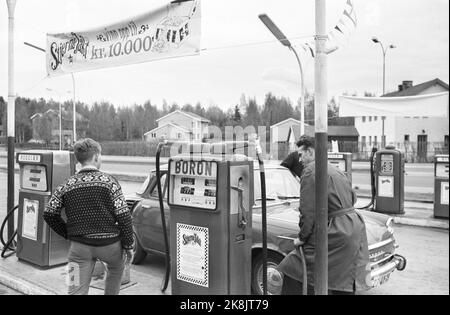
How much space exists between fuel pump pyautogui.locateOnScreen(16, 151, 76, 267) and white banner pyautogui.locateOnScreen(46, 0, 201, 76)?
4.25 feet

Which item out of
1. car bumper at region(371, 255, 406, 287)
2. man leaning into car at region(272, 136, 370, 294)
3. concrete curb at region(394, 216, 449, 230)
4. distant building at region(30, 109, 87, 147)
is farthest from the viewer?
distant building at region(30, 109, 87, 147)

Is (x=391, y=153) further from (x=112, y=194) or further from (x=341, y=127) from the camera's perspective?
(x=341, y=127)

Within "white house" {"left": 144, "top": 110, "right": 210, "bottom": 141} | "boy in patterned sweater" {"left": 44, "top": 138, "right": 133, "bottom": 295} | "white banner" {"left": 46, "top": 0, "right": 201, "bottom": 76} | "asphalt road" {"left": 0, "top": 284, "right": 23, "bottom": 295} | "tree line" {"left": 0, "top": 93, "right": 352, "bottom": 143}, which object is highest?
"tree line" {"left": 0, "top": 93, "right": 352, "bottom": 143}

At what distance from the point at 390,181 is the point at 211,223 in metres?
8.29

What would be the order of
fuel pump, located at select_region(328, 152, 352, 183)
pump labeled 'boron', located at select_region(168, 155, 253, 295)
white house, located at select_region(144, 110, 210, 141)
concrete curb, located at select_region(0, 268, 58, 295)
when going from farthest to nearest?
fuel pump, located at select_region(328, 152, 352, 183), white house, located at select_region(144, 110, 210, 141), concrete curb, located at select_region(0, 268, 58, 295), pump labeled 'boron', located at select_region(168, 155, 253, 295)

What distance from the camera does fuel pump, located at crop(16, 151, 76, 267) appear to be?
6164 millimetres

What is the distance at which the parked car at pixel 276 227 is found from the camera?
15.6 feet

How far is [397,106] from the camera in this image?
24.8 feet

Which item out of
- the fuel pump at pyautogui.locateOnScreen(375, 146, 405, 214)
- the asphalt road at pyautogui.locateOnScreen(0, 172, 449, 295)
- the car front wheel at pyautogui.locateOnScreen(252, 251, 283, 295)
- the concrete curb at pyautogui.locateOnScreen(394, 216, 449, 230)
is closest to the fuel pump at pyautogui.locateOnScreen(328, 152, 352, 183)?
the fuel pump at pyautogui.locateOnScreen(375, 146, 405, 214)

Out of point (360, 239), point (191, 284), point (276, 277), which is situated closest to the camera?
point (360, 239)

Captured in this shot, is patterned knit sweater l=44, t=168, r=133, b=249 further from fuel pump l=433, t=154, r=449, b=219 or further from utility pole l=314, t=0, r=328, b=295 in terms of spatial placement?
fuel pump l=433, t=154, r=449, b=219

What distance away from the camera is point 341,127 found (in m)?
67.4

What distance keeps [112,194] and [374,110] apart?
586 cm
